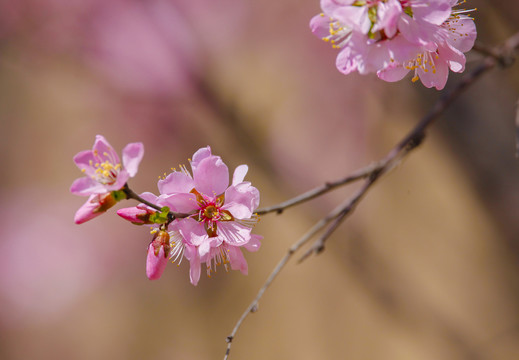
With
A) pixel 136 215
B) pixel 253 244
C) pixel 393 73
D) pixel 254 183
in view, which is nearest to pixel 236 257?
pixel 253 244

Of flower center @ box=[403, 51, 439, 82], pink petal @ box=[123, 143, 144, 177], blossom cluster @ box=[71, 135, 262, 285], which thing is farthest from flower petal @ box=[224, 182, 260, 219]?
flower center @ box=[403, 51, 439, 82]

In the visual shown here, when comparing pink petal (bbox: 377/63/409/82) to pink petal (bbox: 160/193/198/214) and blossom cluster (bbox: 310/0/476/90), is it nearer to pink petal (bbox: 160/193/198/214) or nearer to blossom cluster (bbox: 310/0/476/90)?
blossom cluster (bbox: 310/0/476/90)

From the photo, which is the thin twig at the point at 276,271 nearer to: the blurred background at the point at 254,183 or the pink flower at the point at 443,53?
the pink flower at the point at 443,53

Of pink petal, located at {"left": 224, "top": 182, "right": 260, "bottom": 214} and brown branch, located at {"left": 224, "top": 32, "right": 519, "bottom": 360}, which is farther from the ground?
brown branch, located at {"left": 224, "top": 32, "right": 519, "bottom": 360}

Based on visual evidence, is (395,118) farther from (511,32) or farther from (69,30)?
(69,30)

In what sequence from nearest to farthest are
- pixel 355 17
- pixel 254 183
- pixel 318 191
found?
pixel 355 17 → pixel 318 191 → pixel 254 183

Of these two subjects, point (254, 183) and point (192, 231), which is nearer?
point (192, 231)

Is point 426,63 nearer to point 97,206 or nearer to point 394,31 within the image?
point 394,31

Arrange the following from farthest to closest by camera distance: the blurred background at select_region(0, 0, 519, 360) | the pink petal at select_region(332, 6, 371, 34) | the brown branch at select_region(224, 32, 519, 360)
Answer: the blurred background at select_region(0, 0, 519, 360), the brown branch at select_region(224, 32, 519, 360), the pink petal at select_region(332, 6, 371, 34)
